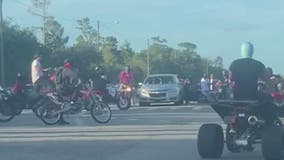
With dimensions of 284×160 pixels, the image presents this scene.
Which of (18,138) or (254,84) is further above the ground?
(254,84)

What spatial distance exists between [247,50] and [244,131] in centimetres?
133

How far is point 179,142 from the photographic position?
18.2 m

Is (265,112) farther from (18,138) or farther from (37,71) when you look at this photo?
(37,71)

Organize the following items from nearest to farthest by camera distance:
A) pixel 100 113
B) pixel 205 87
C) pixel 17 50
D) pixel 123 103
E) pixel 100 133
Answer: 1. pixel 100 133
2. pixel 100 113
3. pixel 123 103
4. pixel 205 87
5. pixel 17 50

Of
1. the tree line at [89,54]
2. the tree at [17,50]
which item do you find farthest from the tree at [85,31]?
the tree at [17,50]

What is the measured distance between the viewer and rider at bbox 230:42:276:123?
14719 millimetres

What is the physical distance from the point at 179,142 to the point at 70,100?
6457mm

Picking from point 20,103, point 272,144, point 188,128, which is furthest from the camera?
point 20,103

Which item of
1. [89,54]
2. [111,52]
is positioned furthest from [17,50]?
[111,52]

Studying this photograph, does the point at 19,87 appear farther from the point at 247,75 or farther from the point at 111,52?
the point at 111,52

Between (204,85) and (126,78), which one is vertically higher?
(126,78)

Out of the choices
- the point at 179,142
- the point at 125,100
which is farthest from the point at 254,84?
the point at 125,100

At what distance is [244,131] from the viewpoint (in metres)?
14.6

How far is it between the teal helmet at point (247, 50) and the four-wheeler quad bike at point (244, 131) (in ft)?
3.09
